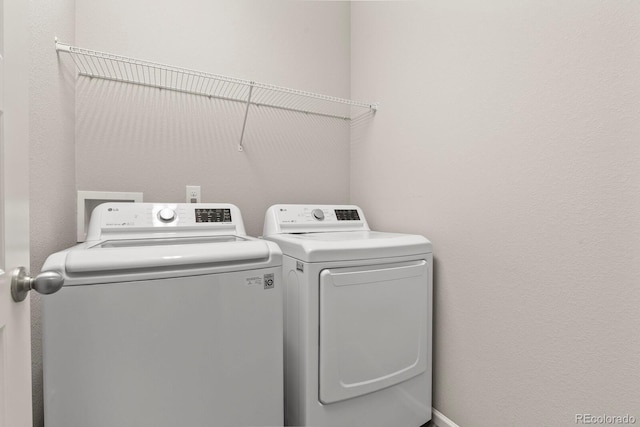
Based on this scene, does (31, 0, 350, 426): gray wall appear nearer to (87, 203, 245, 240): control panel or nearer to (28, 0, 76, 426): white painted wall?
(28, 0, 76, 426): white painted wall

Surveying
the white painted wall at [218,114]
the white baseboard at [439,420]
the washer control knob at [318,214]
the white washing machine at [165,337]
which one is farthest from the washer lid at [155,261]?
the white baseboard at [439,420]

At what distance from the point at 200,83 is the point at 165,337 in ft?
4.36

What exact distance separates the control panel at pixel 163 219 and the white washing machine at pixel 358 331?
298 mm

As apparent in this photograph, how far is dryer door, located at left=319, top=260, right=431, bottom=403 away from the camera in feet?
3.67

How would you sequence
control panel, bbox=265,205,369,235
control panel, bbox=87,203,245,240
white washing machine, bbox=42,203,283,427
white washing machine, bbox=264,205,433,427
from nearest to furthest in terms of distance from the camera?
white washing machine, bbox=42,203,283,427 < white washing machine, bbox=264,205,433,427 < control panel, bbox=87,203,245,240 < control panel, bbox=265,205,369,235

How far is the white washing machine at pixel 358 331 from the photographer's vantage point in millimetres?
1109

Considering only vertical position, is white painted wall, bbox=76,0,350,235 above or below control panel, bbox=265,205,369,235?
above

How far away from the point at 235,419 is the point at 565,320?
3.64 feet

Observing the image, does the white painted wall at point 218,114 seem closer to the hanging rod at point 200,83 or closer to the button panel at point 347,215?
the hanging rod at point 200,83

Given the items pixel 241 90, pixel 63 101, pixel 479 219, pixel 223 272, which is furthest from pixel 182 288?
pixel 241 90

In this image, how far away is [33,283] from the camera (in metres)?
0.54

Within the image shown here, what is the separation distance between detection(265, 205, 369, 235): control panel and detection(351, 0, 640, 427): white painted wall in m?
0.31

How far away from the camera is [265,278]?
3.36 feet

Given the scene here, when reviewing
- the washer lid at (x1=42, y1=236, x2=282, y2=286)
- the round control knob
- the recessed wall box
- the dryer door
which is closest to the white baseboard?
the dryer door
